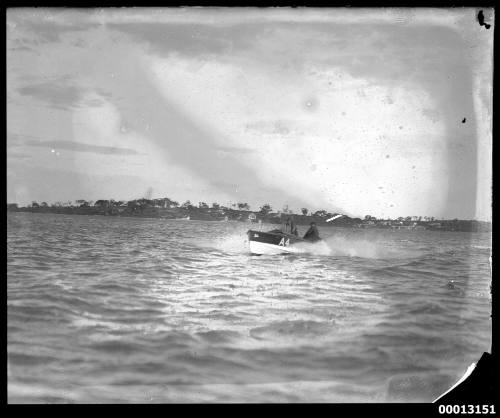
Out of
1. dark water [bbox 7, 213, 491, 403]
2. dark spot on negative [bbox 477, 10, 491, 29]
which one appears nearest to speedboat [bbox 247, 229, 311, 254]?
dark water [bbox 7, 213, 491, 403]

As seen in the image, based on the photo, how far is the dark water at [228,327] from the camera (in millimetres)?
4570

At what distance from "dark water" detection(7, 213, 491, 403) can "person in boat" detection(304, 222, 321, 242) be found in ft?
2.46

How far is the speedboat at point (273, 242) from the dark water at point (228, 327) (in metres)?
1.24

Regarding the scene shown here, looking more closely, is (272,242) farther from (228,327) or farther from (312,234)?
(228,327)

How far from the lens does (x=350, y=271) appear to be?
224 inches

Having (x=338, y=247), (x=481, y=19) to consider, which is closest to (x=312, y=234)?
(x=338, y=247)

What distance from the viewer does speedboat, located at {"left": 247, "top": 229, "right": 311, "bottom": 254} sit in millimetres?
6930

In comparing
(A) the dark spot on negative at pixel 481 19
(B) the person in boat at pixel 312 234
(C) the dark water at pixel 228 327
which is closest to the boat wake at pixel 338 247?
(B) the person in boat at pixel 312 234

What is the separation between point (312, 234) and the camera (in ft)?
21.3
